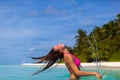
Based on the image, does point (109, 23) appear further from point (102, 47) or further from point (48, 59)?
point (48, 59)

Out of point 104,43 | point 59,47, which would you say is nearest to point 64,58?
point 59,47

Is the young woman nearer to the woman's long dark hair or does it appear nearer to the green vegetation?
the woman's long dark hair

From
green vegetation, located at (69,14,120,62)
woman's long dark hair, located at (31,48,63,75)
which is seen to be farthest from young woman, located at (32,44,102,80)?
green vegetation, located at (69,14,120,62)

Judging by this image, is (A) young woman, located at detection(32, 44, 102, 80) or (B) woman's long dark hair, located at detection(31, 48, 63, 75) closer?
(A) young woman, located at detection(32, 44, 102, 80)

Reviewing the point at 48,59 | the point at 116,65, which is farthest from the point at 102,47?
the point at 48,59

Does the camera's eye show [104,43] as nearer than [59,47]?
No

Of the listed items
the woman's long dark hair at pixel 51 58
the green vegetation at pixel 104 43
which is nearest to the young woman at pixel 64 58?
the woman's long dark hair at pixel 51 58

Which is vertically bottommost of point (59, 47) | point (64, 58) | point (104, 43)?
point (64, 58)

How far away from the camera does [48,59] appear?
497 cm

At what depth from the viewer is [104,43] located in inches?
2343

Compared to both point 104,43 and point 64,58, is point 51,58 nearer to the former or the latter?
point 64,58

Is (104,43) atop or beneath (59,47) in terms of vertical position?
atop

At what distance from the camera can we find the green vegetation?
58.5 metres

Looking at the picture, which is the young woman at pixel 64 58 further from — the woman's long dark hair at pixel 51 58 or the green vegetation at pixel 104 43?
the green vegetation at pixel 104 43
